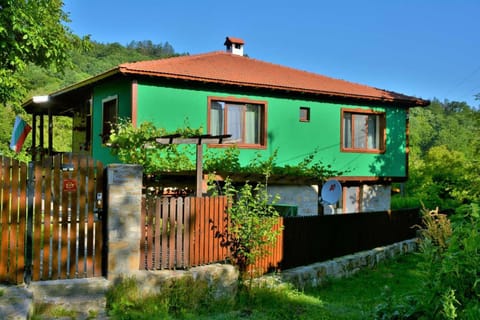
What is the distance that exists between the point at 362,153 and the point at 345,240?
6282 millimetres

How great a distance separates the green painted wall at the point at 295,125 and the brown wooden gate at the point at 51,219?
6628 mm

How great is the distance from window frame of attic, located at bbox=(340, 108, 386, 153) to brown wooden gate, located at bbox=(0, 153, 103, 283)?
11.8m

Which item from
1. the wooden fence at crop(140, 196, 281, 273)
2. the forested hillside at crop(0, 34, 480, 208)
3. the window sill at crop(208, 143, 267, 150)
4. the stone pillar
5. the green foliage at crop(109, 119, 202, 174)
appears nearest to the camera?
the stone pillar

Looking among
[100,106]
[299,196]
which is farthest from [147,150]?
[299,196]

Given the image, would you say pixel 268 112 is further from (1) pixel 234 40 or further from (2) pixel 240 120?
(1) pixel 234 40

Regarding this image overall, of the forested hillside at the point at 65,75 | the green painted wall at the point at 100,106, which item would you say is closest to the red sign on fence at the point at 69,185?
the green painted wall at the point at 100,106

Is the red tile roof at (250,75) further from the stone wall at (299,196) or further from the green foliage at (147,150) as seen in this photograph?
the stone wall at (299,196)

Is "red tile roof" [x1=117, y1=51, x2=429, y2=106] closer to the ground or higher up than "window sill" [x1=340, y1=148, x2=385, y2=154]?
higher up

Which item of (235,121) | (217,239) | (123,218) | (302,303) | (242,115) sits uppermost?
(242,115)

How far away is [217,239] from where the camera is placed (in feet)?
25.9

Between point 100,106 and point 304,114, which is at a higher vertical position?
point 100,106

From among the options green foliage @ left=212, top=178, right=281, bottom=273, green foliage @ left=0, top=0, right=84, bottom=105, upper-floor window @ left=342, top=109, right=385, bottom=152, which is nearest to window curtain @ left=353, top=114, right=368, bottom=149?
upper-floor window @ left=342, top=109, right=385, bottom=152

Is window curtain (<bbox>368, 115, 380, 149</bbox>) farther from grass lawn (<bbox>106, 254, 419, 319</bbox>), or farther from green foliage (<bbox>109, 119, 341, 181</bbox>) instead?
grass lawn (<bbox>106, 254, 419, 319</bbox>)

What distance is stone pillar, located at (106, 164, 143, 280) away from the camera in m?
6.64
